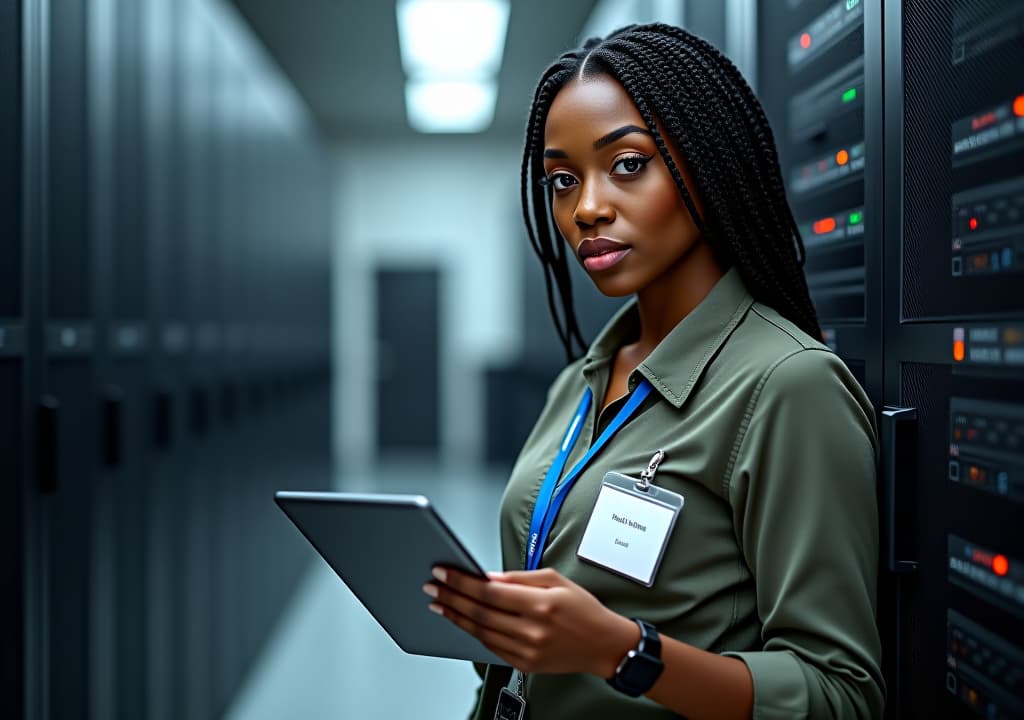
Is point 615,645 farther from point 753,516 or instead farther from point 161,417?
point 161,417

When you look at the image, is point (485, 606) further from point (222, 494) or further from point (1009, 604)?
point (222, 494)

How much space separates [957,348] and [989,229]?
0.12 meters

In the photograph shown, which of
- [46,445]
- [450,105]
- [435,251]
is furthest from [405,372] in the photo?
[46,445]

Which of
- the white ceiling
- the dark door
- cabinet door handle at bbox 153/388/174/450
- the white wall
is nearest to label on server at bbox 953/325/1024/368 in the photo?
cabinet door handle at bbox 153/388/174/450

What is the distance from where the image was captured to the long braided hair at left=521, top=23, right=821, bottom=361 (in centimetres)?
103

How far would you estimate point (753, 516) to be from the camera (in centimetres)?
92

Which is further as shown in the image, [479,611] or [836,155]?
[836,155]

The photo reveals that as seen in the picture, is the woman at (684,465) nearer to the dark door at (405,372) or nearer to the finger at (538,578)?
the finger at (538,578)

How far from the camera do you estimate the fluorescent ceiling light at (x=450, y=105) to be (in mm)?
6664

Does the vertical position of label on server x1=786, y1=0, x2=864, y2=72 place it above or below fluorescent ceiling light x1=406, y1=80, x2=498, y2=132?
below

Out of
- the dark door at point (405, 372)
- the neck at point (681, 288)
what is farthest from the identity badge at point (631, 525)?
the dark door at point (405, 372)

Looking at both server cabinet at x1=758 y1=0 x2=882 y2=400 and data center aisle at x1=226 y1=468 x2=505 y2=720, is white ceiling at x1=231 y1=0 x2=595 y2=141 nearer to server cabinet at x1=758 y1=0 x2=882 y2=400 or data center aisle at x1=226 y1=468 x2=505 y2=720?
data center aisle at x1=226 y1=468 x2=505 y2=720

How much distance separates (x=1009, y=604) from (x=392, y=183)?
27.6 feet

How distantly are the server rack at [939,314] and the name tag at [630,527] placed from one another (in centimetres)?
25
